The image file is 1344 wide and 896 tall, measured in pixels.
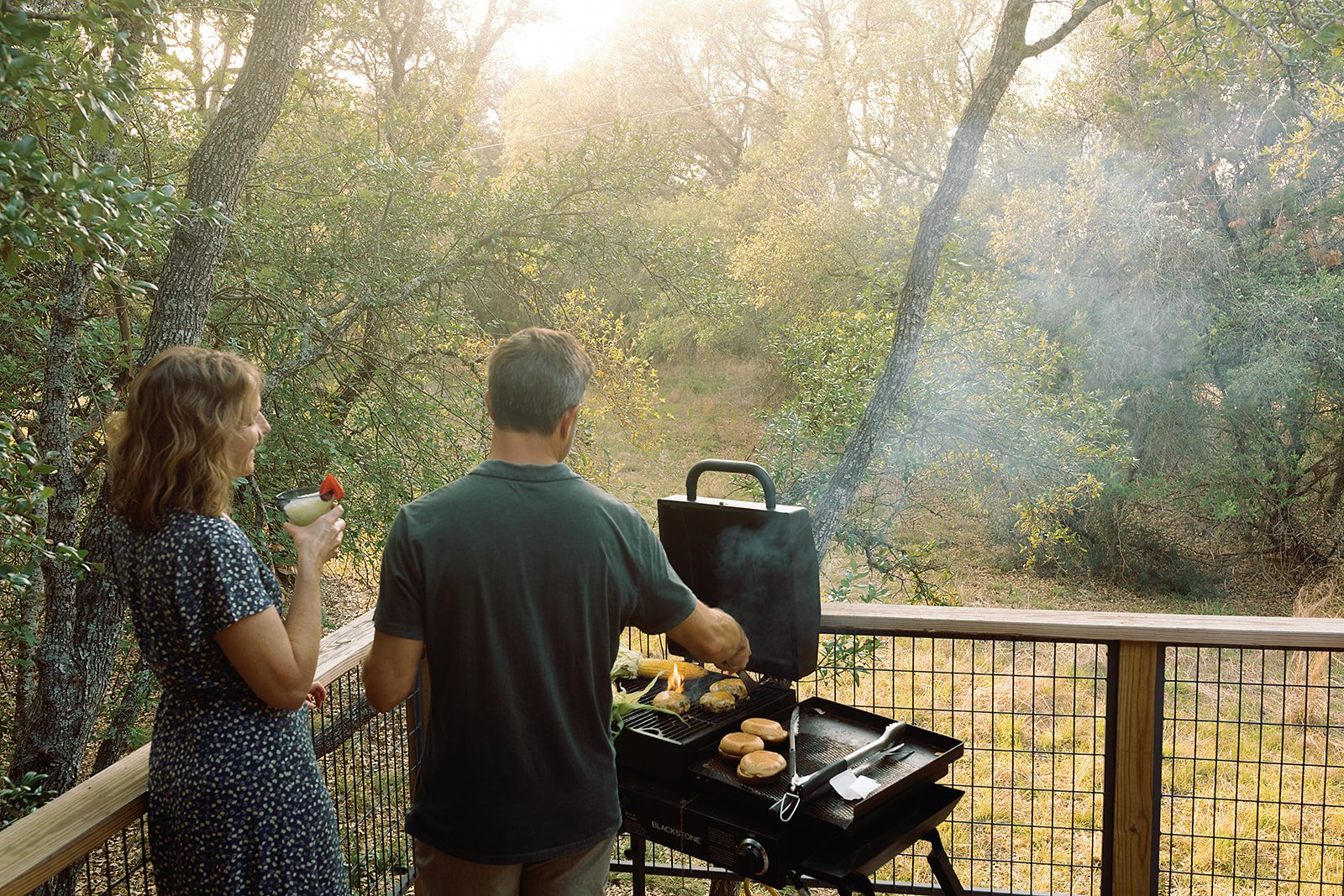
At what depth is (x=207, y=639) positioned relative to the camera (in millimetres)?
1419

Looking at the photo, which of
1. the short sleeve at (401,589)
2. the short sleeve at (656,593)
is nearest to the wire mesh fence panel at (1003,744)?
the short sleeve at (656,593)

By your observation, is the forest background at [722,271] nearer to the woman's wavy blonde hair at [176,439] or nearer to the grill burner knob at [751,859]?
the woman's wavy blonde hair at [176,439]

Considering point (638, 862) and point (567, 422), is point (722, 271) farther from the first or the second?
point (567, 422)

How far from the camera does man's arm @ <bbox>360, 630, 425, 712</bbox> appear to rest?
1.53m

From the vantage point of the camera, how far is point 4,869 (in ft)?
4.00

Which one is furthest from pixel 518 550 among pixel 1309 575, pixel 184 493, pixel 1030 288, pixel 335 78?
pixel 1309 575

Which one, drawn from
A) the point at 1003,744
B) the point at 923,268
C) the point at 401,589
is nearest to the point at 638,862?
the point at 401,589

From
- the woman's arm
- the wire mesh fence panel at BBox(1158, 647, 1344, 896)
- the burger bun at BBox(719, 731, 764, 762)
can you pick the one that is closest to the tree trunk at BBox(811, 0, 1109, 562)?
the wire mesh fence panel at BBox(1158, 647, 1344, 896)

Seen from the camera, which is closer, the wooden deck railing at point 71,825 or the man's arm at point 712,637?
the wooden deck railing at point 71,825

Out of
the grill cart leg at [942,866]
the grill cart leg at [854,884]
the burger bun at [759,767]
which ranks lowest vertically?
the grill cart leg at [942,866]

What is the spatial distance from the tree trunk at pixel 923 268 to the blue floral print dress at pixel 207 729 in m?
4.33

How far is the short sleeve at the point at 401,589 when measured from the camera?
59.1 inches

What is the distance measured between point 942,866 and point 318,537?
140 cm

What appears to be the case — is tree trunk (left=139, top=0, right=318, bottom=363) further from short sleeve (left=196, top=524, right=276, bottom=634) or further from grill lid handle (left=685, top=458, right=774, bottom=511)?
short sleeve (left=196, top=524, right=276, bottom=634)
